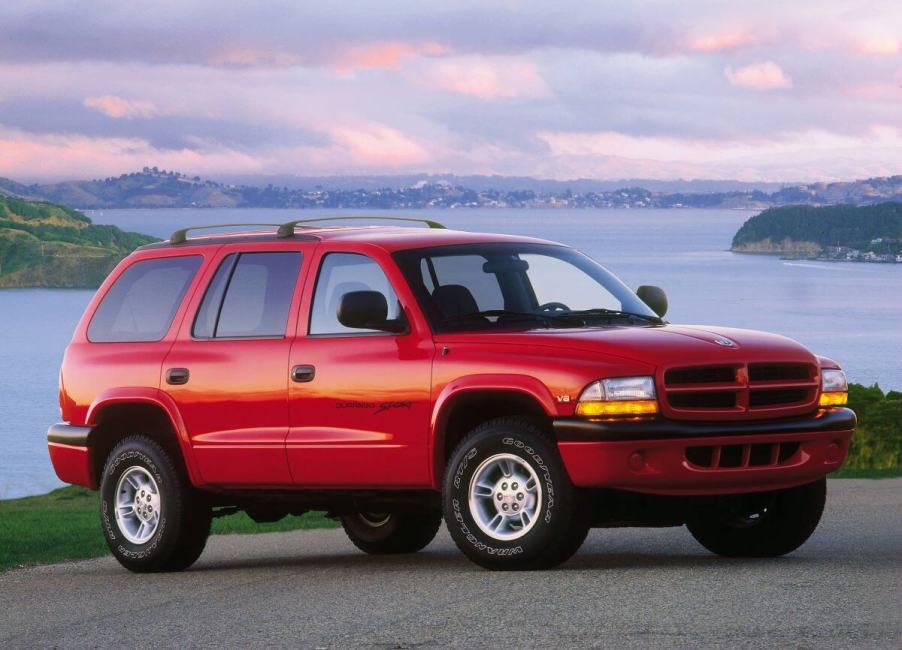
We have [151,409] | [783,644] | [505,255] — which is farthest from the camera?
[151,409]

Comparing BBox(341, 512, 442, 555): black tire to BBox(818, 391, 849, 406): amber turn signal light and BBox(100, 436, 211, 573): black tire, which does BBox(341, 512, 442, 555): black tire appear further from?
BBox(818, 391, 849, 406): amber turn signal light

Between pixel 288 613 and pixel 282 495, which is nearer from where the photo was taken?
pixel 288 613

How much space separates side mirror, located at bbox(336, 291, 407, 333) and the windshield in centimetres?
31

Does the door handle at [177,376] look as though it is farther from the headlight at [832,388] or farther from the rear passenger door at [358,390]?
the headlight at [832,388]

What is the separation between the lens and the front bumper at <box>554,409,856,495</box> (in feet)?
28.5

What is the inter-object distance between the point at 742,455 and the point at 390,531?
12.0 feet

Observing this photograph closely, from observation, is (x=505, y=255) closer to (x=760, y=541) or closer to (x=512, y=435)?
(x=512, y=435)

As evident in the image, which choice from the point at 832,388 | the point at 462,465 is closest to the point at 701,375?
the point at 832,388

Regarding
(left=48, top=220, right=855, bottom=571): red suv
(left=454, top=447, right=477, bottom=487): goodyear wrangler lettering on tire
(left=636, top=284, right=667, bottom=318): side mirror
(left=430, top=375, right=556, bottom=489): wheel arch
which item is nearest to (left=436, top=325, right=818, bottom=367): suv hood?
(left=48, top=220, right=855, bottom=571): red suv

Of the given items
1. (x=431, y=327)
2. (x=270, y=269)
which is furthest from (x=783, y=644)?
(x=270, y=269)

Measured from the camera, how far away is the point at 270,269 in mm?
10359

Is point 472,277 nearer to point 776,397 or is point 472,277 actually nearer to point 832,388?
point 776,397

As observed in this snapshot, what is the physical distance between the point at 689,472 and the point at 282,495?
283 cm

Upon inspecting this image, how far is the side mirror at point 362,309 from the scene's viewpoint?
30.2ft
